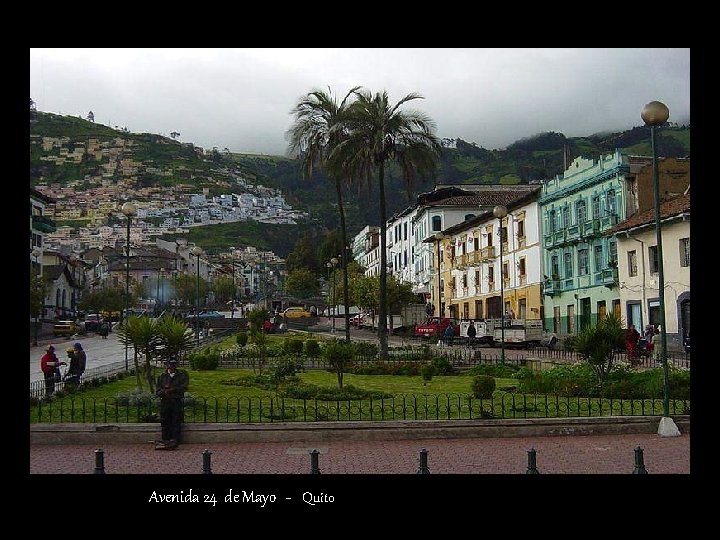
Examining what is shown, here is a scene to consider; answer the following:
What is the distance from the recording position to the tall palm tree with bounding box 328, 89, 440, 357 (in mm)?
27891

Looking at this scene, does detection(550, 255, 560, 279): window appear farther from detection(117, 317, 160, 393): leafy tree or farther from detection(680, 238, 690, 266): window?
detection(117, 317, 160, 393): leafy tree

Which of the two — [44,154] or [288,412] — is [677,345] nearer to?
[288,412]

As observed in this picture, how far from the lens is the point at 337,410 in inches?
528

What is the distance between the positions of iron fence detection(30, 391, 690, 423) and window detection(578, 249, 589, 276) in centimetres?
2622

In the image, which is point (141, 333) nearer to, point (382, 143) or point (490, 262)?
point (382, 143)

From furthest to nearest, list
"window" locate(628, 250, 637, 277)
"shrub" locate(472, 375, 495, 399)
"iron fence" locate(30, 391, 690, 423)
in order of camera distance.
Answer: "window" locate(628, 250, 637, 277), "shrub" locate(472, 375, 495, 399), "iron fence" locate(30, 391, 690, 423)

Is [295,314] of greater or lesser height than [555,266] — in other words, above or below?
below

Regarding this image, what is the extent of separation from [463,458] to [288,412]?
4.15 metres

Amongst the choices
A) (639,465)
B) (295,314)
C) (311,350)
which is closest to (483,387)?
(639,465)

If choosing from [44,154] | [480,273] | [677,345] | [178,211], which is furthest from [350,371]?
[44,154]

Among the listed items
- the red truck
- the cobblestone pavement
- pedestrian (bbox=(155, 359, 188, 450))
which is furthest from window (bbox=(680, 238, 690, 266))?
pedestrian (bbox=(155, 359, 188, 450))

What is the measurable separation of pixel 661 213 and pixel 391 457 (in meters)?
25.2

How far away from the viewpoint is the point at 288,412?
14.3m

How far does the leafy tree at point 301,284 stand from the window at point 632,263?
68.5 m
